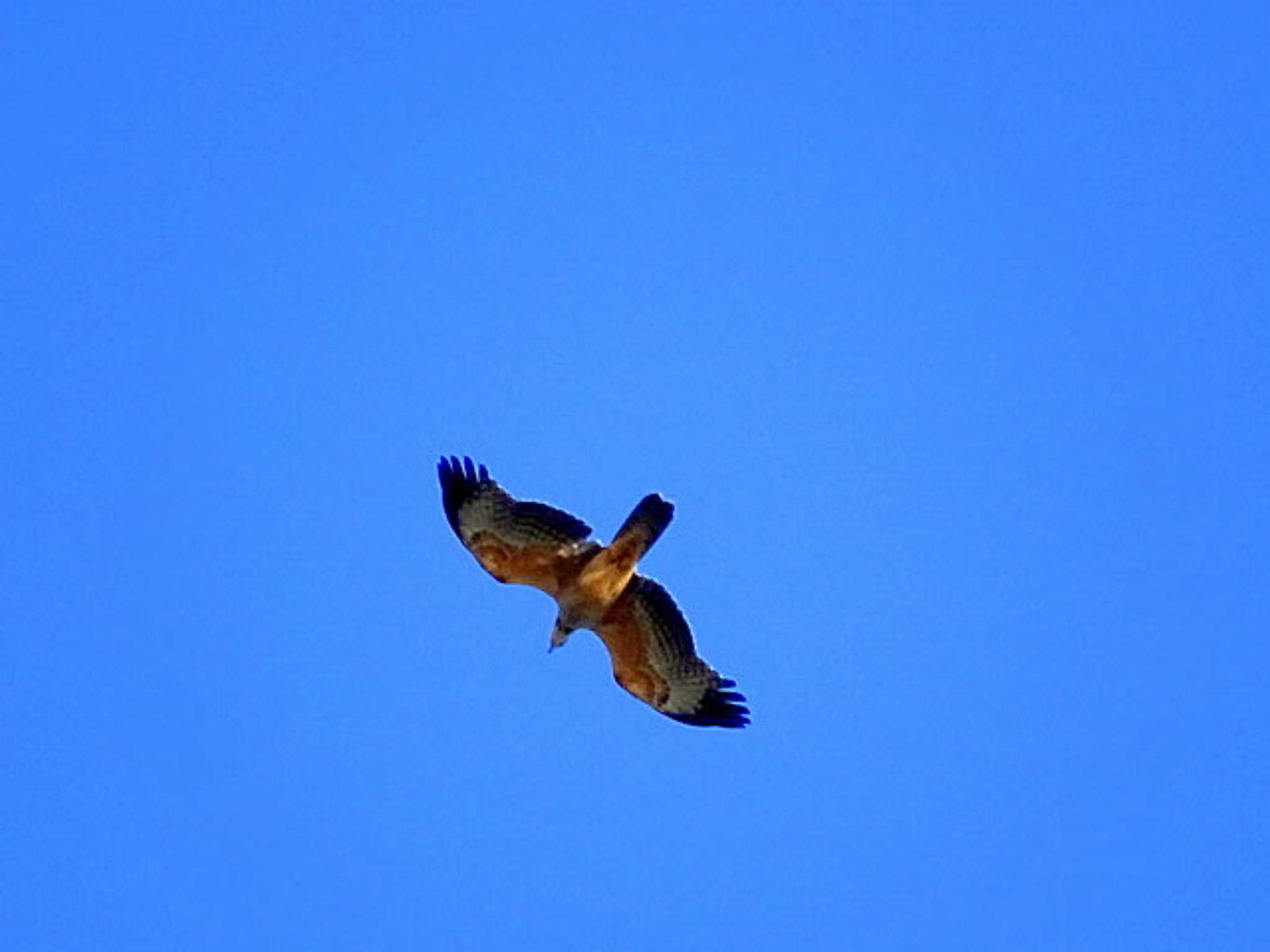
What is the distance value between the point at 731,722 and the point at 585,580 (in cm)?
179

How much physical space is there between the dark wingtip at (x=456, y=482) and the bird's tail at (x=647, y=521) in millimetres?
1381

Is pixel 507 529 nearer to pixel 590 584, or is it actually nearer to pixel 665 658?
pixel 590 584

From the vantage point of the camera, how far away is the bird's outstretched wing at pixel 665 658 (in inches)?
557

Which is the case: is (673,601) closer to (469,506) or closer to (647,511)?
(647,511)

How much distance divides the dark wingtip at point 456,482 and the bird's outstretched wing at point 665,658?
5.08 feet

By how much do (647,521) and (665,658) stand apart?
1.45 m

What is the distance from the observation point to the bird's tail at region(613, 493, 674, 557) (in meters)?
13.5

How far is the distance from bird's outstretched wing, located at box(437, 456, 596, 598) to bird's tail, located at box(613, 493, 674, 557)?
51 centimetres

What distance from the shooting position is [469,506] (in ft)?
46.5

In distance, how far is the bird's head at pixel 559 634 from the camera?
14289mm

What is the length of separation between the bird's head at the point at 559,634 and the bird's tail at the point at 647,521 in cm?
108

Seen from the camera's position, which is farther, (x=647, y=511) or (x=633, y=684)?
(x=633, y=684)

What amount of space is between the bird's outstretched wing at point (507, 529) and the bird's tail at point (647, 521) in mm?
514

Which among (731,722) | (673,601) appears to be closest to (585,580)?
(673,601)
